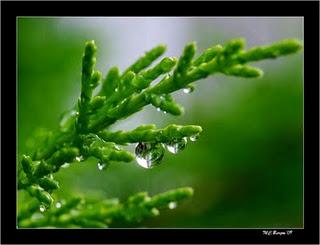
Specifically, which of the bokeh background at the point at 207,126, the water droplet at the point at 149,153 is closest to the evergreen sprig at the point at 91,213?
the water droplet at the point at 149,153

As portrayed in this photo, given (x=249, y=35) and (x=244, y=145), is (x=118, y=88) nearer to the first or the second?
(x=244, y=145)

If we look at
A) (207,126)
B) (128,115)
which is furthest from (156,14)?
(207,126)

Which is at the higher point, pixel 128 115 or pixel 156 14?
pixel 156 14

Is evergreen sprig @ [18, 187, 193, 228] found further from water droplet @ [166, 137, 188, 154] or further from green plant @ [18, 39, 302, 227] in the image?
water droplet @ [166, 137, 188, 154]

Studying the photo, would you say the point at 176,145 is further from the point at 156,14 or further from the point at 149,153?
the point at 156,14

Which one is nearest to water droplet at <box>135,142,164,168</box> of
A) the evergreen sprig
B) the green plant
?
the green plant

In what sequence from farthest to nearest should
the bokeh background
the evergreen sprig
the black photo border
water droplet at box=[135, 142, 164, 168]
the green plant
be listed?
the bokeh background
the black photo border
the evergreen sprig
water droplet at box=[135, 142, 164, 168]
the green plant
